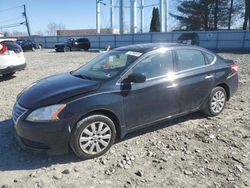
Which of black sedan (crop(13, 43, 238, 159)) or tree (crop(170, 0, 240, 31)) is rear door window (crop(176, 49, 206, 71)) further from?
tree (crop(170, 0, 240, 31))

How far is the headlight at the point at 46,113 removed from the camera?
10.9ft

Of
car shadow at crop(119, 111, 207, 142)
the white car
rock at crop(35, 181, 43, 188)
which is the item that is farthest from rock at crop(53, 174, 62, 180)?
the white car

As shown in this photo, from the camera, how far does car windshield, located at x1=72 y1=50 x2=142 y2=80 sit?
13.1ft

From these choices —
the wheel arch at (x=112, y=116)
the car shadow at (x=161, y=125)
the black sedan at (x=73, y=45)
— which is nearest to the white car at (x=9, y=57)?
the car shadow at (x=161, y=125)

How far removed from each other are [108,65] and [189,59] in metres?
1.52

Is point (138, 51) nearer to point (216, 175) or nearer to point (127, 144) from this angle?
point (127, 144)

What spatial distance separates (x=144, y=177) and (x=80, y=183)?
815 mm

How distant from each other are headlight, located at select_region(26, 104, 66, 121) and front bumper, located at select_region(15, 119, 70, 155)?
7 centimetres

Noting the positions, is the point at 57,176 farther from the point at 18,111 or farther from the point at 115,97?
the point at 115,97

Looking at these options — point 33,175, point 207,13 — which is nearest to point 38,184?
point 33,175

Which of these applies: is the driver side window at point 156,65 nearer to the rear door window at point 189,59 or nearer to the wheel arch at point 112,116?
the rear door window at point 189,59

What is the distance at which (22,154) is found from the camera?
12.4 feet

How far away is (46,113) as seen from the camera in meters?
3.33

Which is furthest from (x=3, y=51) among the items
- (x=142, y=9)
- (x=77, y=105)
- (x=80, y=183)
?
(x=142, y=9)
